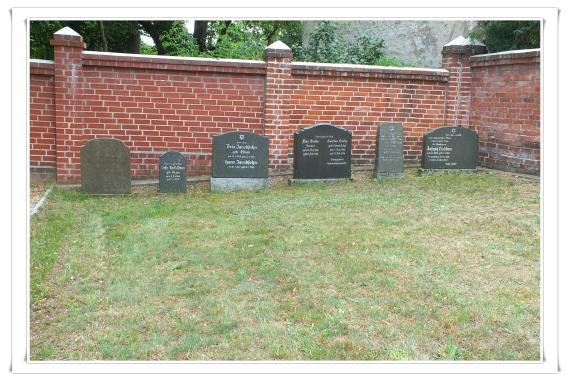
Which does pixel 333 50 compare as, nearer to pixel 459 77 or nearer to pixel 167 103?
pixel 459 77

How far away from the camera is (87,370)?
2818 millimetres

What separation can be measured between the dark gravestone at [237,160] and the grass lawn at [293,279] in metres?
1.67

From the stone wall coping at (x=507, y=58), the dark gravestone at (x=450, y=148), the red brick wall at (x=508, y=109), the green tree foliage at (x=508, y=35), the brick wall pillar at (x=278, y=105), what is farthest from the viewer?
the green tree foliage at (x=508, y=35)

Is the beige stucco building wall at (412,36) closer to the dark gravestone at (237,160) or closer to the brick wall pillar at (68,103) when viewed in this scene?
the dark gravestone at (237,160)

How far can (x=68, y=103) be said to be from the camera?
11602mm

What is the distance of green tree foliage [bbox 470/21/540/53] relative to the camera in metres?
13.0

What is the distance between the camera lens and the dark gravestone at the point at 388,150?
11808 millimetres

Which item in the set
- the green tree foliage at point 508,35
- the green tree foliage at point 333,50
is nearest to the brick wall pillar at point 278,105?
the green tree foliage at point 333,50

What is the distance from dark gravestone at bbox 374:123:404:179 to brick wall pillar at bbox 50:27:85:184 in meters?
6.10

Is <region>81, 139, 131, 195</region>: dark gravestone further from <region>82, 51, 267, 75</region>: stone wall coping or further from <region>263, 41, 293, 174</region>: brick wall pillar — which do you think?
<region>263, 41, 293, 174</region>: brick wall pillar

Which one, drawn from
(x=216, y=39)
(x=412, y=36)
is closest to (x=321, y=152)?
(x=412, y=36)

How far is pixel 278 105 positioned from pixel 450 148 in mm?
3775

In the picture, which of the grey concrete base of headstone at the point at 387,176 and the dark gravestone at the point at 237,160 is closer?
the dark gravestone at the point at 237,160
